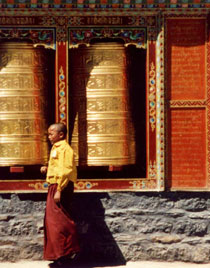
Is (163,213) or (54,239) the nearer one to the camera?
(54,239)

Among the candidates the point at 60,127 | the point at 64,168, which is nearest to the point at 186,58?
the point at 60,127

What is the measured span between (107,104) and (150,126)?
2.11ft

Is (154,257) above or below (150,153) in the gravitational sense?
below

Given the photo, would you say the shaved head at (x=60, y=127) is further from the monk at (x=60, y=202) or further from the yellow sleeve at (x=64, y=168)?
the yellow sleeve at (x=64, y=168)

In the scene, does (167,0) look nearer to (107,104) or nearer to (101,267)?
(107,104)

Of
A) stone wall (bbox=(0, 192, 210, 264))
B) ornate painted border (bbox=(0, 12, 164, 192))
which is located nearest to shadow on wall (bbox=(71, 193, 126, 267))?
stone wall (bbox=(0, 192, 210, 264))

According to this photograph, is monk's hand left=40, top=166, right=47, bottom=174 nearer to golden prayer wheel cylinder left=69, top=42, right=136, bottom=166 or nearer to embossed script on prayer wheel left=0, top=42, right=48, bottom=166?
embossed script on prayer wheel left=0, top=42, right=48, bottom=166

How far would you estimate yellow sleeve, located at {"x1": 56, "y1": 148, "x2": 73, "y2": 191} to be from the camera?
8.51 meters

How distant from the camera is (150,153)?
9.30 m

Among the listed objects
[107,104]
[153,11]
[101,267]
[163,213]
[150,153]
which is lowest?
[101,267]

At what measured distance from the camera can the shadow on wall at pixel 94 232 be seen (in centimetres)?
927

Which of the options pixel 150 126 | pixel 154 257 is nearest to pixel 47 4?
pixel 150 126

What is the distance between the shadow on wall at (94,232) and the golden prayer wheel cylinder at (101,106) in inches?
20.2

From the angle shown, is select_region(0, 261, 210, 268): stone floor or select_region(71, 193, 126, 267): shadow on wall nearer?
select_region(0, 261, 210, 268): stone floor
